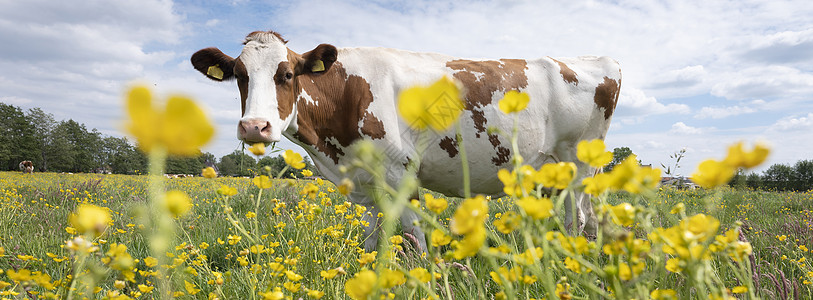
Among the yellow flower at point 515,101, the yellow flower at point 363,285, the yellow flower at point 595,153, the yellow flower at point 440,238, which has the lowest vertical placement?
the yellow flower at point 363,285

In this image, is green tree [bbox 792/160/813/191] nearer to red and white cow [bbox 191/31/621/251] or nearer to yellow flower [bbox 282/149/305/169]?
red and white cow [bbox 191/31/621/251]

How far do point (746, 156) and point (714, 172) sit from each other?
69mm

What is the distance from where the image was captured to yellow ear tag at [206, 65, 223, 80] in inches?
157

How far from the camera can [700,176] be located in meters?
0.94

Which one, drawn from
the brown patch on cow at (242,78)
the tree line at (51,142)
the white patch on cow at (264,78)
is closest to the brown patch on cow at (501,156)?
the white patch on cow at (264,78)

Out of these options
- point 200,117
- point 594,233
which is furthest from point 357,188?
point 200,117

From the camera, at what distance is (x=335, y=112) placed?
387cm

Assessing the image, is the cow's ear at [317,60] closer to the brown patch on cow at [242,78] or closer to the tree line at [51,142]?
the brown patch on cow at [242,78]

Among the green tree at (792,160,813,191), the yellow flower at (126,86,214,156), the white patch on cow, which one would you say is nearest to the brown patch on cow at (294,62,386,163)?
the white patch on cow

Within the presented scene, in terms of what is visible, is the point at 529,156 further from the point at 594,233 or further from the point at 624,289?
the point at 624,289

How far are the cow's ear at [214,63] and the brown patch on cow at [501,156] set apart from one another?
8.63ft

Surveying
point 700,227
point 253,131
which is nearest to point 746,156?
point 700,227

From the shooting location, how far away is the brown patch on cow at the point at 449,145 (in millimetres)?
3908

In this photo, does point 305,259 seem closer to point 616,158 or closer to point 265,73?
point 265,73
